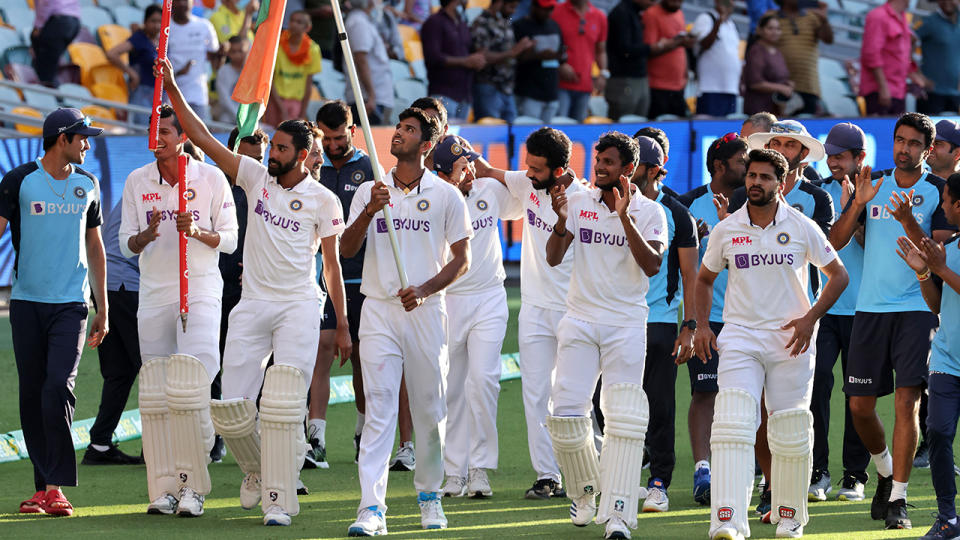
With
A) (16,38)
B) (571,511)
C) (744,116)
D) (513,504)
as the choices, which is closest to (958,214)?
(571,511)

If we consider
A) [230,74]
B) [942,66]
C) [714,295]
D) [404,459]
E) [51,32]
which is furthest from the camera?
[942,66]

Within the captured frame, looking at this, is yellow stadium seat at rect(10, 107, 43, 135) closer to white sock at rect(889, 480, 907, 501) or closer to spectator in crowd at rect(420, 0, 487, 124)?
spectator in crowd at rect(420, 0, 487, 124)

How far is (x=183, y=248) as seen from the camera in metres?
8.93

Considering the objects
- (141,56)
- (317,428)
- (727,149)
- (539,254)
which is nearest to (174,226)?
(317,428)

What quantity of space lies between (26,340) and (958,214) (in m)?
5.32

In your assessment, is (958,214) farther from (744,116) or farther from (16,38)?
(16,38)

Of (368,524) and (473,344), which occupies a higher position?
(473,344)

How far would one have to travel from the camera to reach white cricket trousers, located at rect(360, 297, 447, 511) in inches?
321

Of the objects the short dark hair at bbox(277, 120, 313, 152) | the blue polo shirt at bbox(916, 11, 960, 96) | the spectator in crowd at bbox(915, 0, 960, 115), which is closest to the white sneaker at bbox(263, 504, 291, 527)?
the short dark hair at bbox(277, 120, 313, 152)

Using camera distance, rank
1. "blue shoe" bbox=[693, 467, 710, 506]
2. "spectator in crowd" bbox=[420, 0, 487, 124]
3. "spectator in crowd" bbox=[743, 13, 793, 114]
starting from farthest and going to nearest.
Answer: "spectator in crowd" bbox=[743, 13, 793, 114] → "spectator in crowd" bbox=[420, 0, 487, 124] → "blue shoe" bbox=[693, 467, 710, 506]

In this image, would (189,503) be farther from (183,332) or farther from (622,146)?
(622,146)

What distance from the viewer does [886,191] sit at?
353 inches

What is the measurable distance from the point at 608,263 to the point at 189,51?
29.4ft

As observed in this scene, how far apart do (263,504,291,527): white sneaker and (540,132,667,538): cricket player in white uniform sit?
1.55 meters
